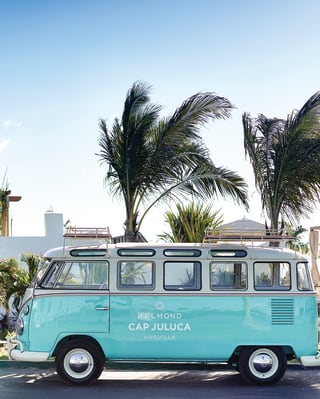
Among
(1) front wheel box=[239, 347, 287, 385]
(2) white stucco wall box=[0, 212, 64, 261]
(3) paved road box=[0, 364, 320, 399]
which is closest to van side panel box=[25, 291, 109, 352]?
(3) paved road box=[0, 364, 320, 399]

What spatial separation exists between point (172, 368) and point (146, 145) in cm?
515

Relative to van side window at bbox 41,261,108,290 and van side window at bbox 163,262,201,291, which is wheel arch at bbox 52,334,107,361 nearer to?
van side window at bbox 41,261,108,290

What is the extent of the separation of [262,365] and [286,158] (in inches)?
202

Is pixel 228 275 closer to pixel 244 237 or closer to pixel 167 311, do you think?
pixel 244 237

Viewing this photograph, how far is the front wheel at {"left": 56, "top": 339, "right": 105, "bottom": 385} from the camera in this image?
31.6ft

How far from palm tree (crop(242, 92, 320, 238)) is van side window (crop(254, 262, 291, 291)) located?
3.50 metres

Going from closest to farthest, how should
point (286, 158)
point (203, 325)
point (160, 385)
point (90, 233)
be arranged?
point (203, 325) < point (160, 385) < point (90, 233) < point (286, 158)

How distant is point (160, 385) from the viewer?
10000mm

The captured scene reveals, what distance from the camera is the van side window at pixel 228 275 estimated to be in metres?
9.87

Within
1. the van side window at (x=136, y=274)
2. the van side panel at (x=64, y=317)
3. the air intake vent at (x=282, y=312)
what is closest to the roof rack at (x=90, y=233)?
the van side window at (x=136, y=274)

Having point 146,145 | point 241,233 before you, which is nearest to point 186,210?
point 146,145

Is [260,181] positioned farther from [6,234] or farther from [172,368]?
[6,234]

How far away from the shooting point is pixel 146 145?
44.8 feet

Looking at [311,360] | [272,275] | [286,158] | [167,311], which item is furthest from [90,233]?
[286,158]
